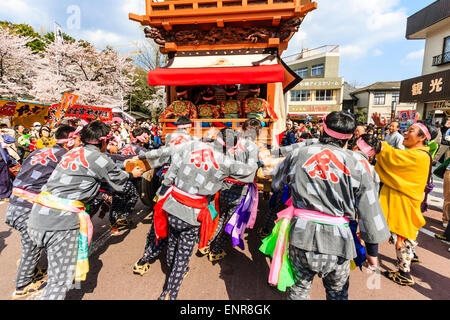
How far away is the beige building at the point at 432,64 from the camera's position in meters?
12.2

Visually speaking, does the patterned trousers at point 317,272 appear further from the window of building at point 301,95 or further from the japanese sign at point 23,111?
the window of building at point 301,95

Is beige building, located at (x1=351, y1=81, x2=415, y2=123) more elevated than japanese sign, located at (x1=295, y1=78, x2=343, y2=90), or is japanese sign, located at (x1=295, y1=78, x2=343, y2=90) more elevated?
japanese sign, located at (x1=295, y1=78, x2=343, y2=90)

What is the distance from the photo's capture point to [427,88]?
13070 millimetres

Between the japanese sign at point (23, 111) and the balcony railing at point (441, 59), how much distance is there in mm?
23298

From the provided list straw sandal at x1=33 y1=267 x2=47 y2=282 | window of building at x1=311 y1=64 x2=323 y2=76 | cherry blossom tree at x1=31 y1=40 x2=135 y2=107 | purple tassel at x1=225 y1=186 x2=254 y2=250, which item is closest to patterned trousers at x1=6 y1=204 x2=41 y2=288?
straw sandal at x1=33 y1=267 x2=47 y2=282

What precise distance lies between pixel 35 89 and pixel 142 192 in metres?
20.3

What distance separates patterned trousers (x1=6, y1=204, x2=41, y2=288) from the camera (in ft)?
7.59

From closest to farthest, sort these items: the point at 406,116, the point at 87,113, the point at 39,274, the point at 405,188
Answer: the point at 405,188
the point at 39,274
the point at 406,116
the point at 87,113

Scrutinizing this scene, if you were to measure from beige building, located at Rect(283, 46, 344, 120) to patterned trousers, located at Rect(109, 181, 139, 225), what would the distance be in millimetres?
25849

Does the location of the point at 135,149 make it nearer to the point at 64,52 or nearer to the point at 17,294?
the point at 17,294

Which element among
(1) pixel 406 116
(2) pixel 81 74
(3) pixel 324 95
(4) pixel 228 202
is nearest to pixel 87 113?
(4) pixel 228 202

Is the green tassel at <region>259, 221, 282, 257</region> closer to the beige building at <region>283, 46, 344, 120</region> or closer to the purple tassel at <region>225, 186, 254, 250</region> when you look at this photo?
the purple tassel at <region>225, 186, 254, 250</region>

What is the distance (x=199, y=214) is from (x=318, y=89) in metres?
29.8

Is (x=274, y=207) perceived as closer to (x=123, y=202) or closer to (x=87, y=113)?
(x=123, y=202)
